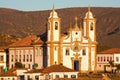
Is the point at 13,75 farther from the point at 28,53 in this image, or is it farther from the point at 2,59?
the point at 2,59

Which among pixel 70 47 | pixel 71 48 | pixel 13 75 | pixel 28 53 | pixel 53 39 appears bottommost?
pixel 13 75

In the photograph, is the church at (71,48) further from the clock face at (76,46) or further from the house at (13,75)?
the house at (13,75)

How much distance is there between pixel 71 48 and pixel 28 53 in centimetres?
1093

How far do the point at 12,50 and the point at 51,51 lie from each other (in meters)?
14.4

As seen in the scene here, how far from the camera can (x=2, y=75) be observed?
355 feet

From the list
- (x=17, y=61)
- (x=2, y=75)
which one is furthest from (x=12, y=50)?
(x=2, y=75)

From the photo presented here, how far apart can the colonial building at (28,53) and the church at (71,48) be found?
4056 millimetres

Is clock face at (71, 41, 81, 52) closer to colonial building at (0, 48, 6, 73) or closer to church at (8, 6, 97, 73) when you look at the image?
church at (8, 6, 97, 73)

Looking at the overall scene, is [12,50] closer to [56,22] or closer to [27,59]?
[27,59]

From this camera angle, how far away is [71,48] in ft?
422

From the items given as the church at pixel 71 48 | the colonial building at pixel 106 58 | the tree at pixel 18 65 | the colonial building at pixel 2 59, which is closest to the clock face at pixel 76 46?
the church at pixel 71 48

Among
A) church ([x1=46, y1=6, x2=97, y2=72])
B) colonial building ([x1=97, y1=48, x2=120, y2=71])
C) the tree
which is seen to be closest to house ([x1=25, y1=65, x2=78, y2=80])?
church ([x1=46, y1=6, x2=97, y2=72])

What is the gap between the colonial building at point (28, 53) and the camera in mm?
132375

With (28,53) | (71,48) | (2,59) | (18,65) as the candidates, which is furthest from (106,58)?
(2,59)
